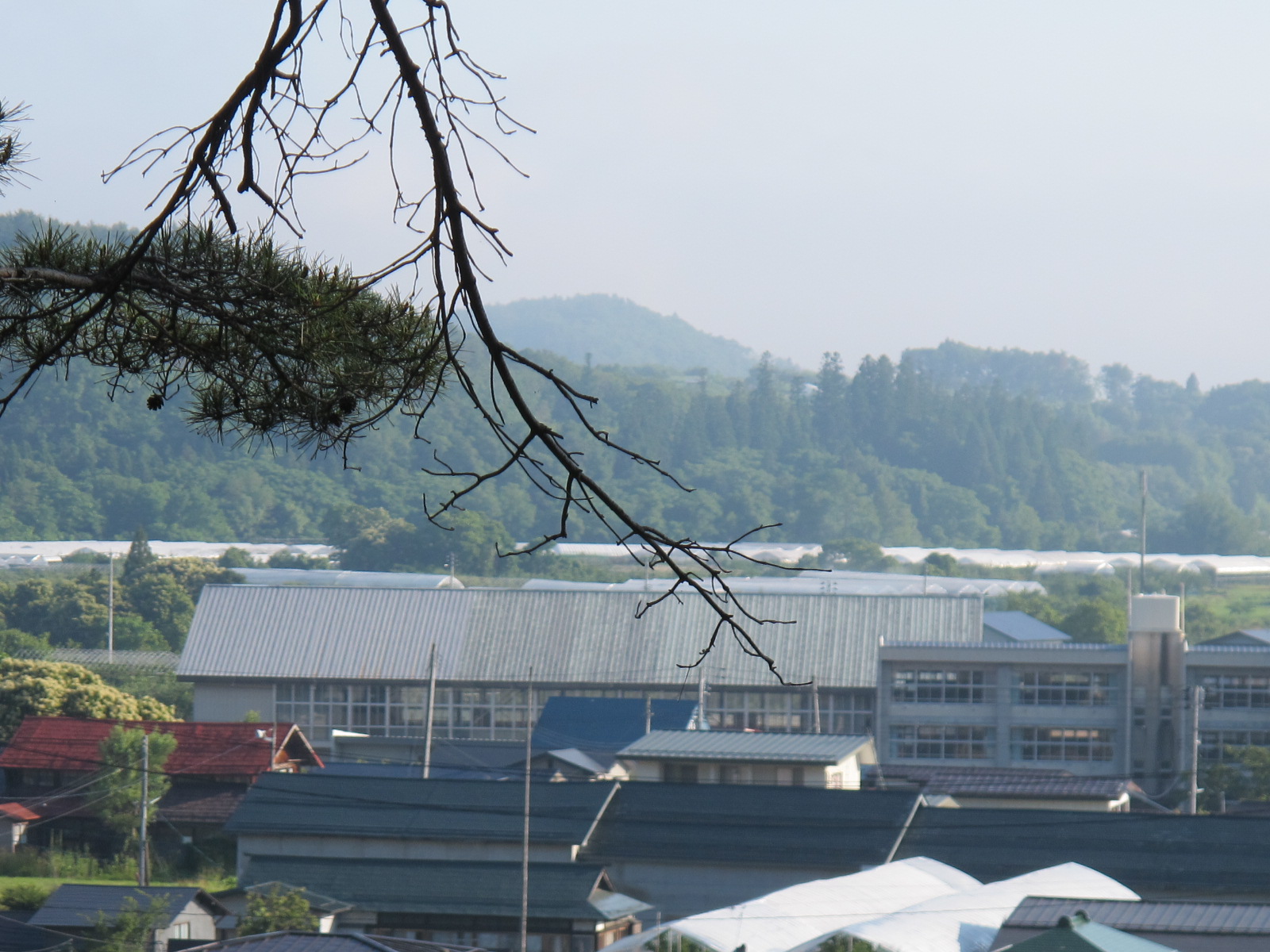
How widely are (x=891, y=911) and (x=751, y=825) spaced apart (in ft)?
14.0

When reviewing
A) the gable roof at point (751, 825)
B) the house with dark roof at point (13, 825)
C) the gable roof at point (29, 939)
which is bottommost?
the house with dark roof at point (13, 825)

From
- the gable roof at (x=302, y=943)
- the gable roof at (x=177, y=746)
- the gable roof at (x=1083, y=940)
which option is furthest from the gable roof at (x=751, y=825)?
the gable roof at (x=177, y=746)

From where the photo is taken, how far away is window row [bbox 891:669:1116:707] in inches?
1258

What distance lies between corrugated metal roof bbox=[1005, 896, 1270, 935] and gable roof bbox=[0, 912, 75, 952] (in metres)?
9.91

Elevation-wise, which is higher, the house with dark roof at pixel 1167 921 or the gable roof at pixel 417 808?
the house with dark roof at pixel 1167 921

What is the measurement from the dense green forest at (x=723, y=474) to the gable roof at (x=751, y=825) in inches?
1497

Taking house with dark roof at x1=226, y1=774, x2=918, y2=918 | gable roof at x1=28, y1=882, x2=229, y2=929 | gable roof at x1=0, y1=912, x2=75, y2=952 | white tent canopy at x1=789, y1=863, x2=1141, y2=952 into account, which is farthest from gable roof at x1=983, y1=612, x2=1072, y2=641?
gable roof at x1=0, y1=912, x2=75, y2=952

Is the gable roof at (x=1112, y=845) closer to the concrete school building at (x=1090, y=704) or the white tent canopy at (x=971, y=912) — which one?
the white tent canopy at (x=971, y=912)

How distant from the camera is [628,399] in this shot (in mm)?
129250

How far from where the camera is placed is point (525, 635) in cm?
3859

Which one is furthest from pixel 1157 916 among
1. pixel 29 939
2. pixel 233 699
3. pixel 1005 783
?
pixel 233 699

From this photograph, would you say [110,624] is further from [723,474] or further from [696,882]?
[723,474]

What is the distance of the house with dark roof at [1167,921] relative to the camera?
13.6 meters

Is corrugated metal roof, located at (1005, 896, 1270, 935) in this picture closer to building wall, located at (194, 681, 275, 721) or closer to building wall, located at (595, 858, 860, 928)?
building wall, located at (595, 858, 860, 928)
